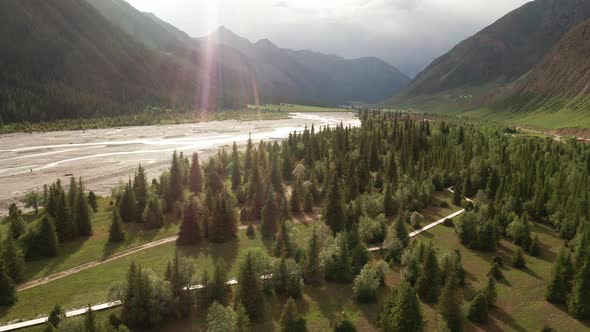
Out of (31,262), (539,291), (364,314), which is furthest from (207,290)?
(539,291)

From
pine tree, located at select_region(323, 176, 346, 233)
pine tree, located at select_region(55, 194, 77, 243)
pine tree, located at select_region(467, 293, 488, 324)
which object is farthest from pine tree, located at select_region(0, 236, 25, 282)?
pine tree, located at select_region(467, 293, 488, 324)

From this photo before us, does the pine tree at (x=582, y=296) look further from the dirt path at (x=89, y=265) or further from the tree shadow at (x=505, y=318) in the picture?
the dirt path at (x=89, y=265)

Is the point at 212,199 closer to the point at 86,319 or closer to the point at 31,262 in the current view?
the point at 31,262

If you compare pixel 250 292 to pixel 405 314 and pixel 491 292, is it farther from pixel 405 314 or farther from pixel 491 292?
pixel 491 292

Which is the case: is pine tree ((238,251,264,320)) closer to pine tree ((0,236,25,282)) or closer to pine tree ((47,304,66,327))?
pine tree ((47,304,66,327))

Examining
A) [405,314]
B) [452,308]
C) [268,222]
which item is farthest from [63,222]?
[452,308]

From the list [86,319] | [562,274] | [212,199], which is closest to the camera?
[86,319]

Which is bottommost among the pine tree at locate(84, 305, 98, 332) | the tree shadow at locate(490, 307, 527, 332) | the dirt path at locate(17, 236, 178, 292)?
the tree shadow at locate(490, 307, 527, 332)
